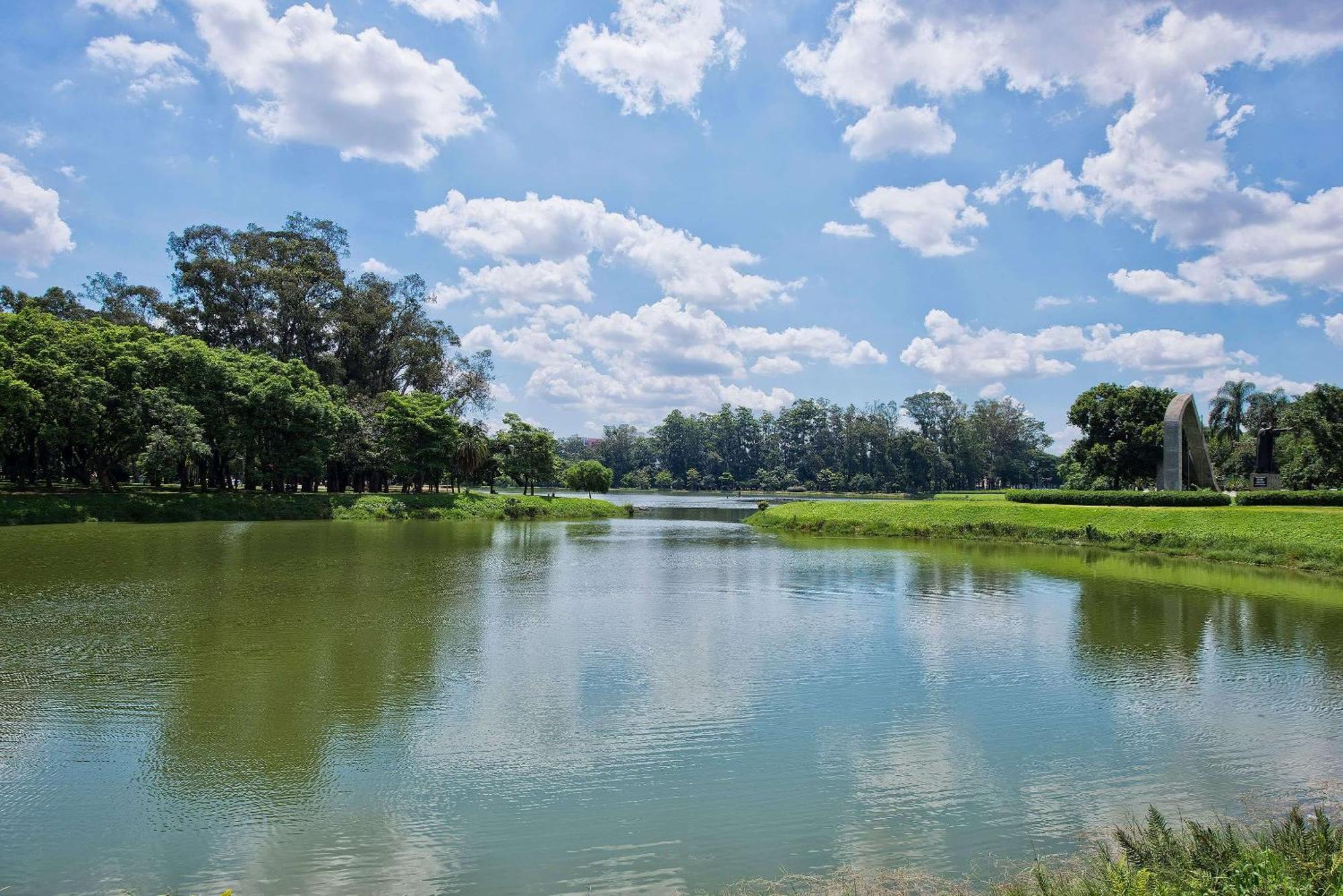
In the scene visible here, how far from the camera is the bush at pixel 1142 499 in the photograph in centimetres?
4006

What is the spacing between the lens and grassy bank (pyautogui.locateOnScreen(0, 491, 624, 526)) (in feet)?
147

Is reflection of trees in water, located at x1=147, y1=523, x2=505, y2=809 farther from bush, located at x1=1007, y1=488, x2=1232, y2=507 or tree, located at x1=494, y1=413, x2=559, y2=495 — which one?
tree, located at x1=494, y1=413, x2=559, y2=495

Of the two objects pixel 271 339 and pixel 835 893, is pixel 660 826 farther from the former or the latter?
pixel 271 339

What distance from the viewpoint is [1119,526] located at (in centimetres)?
4003

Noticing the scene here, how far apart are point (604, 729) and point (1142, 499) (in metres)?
41.0

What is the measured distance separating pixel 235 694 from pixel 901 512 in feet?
147

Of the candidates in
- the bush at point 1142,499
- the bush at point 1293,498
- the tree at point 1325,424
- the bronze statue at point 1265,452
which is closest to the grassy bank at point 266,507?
the bush at point 1142,499

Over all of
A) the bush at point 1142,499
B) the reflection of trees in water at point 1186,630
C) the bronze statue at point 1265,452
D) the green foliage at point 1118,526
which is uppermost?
the bronze statue at point 1265,452

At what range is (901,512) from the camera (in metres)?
51.2

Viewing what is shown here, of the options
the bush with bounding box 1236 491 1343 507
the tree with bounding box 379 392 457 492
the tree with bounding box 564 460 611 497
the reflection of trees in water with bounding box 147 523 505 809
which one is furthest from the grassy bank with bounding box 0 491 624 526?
the bush with bounding box 1236 491 1343 507

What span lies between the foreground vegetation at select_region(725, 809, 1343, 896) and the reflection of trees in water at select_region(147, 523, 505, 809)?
6.00m

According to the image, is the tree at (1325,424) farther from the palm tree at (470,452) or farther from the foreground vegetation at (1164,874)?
the palm tree at (470,452)

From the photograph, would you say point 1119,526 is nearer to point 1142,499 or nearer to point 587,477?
point 1142,499

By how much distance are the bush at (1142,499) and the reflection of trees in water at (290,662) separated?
118 feet
